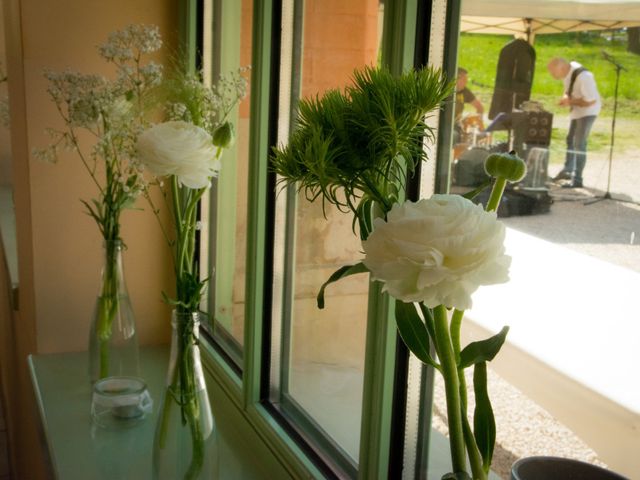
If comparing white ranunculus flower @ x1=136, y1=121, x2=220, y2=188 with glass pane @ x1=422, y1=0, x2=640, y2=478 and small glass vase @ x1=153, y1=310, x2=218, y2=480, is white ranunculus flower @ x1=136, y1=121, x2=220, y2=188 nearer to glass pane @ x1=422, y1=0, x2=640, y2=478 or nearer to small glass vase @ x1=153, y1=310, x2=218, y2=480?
small glass vase @ x1=153, y1=310, x2=218, y2=480

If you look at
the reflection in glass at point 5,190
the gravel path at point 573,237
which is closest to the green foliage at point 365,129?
the gravel path at point 573,237

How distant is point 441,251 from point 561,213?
355 millimetres

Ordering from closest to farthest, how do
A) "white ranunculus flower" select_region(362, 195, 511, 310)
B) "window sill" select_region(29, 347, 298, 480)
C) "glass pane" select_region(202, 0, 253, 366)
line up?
"white ranunculus flower" select_region(362, 195, 511, 310) → "window sill" select_region(29, 347, 298, 480) → "glass pane" select_region(202, 0, 253, 366)

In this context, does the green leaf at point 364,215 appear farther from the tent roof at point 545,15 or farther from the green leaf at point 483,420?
the tent roof at point 545,15

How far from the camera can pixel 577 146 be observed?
2.69 feet

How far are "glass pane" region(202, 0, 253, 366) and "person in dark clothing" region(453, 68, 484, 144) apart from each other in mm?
882

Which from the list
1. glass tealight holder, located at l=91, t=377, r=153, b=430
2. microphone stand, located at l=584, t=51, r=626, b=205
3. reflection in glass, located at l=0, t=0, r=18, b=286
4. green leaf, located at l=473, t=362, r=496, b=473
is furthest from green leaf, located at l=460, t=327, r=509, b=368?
reflection in glass, located at l=0, t=0, r=18, b=286

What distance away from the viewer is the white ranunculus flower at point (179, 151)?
1.21 meters

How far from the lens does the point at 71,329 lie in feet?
6.80

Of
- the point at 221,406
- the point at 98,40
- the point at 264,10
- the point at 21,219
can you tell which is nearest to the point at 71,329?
the point at 21,219

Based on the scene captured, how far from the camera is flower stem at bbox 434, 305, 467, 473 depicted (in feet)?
2.07

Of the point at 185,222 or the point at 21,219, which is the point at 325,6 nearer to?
the point at 185,222

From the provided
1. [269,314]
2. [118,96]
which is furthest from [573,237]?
[118,96]

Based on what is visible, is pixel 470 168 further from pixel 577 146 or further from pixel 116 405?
pixel 116 405
